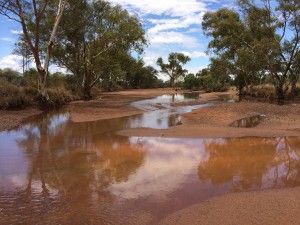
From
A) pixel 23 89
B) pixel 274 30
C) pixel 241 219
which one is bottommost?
pixel 241 219

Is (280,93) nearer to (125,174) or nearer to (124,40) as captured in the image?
(124,40)

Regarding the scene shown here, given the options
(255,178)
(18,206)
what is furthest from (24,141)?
(255,178)

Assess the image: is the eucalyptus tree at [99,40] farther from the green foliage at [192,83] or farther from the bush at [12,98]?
the green foliage at [192,83]

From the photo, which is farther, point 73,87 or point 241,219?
point 73,87

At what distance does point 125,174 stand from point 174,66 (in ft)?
255

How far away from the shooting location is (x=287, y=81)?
1518 inches

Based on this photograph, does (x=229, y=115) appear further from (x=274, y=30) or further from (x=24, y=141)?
(x=274, y=30)

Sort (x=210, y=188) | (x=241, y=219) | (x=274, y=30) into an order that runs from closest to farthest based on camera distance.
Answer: (x=241, y=219), (x=210, y=188), (x=274, y=30)

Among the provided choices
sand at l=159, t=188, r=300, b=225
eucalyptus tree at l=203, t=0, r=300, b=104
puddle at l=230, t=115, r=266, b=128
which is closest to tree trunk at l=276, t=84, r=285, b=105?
eucalyptus tree at l=203, t=0, r=300, b=104

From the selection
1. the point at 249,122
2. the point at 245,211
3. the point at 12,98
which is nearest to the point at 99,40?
the point at 12,98

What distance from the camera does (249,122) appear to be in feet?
61.6

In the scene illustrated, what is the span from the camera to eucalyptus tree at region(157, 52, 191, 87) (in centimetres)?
8475

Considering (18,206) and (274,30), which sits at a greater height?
(274,30)

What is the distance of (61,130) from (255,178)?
33.5 ft
